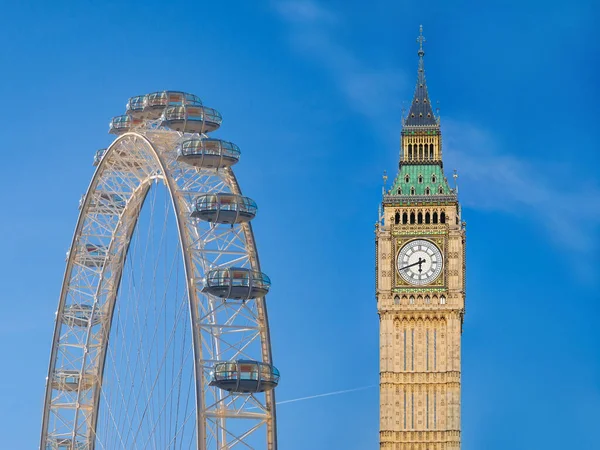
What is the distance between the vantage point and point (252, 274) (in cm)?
12038

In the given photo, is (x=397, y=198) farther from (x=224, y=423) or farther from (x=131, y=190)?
(x=224, y=423)

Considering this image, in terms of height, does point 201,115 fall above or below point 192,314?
above

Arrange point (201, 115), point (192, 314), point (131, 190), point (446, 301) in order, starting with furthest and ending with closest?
point (446, 301)
point (131, 190)
point (201, 115)
point (192, 314)

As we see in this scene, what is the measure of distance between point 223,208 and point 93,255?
82.3ft

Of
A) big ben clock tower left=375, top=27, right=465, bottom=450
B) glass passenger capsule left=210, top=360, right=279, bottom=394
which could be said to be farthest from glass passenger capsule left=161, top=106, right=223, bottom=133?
big ben clock tower left=375, top=27, right=465, bottom=450

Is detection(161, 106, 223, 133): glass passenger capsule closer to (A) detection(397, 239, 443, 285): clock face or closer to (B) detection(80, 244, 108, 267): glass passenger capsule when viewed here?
(B) detection(80, 244, 108, 267): glass passenger capsule

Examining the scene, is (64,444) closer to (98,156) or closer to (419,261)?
(98,156)

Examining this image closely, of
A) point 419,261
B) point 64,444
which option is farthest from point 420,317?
point 64,444

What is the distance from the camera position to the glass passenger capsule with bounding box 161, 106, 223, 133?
12606cm

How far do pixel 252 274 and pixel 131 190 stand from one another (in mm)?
19138

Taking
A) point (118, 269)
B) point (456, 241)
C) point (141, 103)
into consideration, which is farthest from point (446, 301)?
point (141, 103)

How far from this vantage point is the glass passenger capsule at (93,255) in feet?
470

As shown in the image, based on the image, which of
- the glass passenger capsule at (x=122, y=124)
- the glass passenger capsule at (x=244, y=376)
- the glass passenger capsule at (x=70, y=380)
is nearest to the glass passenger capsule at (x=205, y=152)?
the glass passenger capsule at (x=122, y=124)

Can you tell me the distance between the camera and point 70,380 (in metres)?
147
